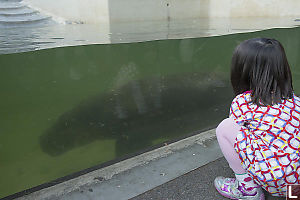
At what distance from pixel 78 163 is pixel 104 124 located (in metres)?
0.74

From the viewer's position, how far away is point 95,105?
13.6 feet

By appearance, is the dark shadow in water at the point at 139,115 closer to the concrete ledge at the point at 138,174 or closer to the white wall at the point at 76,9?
the concrete ledge at the point at 138,174

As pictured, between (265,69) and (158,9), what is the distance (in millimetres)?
13464

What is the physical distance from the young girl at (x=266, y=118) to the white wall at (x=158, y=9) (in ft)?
38.5

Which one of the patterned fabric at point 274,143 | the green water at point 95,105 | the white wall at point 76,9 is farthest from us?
the white wall at point 76,9

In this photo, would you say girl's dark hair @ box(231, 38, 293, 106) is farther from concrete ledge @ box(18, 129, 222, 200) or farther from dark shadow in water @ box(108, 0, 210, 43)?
dark shadow in water @ box(108, 0, 210, 43)

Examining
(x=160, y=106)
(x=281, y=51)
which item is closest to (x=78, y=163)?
(x=160, y=106)

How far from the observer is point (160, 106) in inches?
160

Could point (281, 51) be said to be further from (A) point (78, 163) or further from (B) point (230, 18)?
(B) point (230, 18)

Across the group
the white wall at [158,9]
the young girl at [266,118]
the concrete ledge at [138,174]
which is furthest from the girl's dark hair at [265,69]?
the white wall at [158,9]

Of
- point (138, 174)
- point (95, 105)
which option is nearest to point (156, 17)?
point (95, 105)

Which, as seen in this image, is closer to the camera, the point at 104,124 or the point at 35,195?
the point at 35,195

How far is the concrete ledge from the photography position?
186cm

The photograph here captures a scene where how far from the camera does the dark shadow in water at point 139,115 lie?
3.36m
